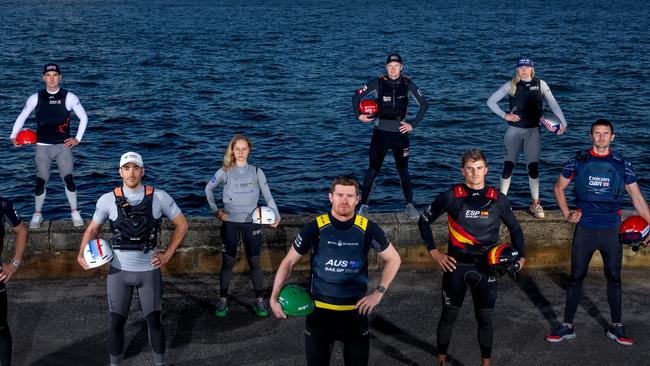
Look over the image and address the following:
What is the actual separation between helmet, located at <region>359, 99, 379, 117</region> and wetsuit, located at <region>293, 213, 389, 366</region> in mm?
4681

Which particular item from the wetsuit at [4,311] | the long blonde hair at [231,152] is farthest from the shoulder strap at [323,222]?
the wetsuit at [4,311]

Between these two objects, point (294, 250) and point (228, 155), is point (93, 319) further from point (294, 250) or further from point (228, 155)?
point (294, 250)

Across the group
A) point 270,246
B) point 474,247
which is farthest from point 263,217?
point 474,247

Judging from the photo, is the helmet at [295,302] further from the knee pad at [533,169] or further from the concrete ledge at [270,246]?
the knee pad at [533,169]

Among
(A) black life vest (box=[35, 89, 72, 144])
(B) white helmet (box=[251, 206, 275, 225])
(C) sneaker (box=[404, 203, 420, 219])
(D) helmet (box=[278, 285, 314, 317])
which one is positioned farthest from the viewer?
(C) sneaker (box=[404, 203, 420, 219])

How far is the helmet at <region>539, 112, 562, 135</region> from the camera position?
12297 mm

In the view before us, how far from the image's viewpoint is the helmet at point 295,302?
761 centimetres

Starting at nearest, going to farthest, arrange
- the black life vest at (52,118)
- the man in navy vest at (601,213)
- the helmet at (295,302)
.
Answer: the helmet at (295,302), the man in navy vest at (601,213), the black life vest at (52,118)

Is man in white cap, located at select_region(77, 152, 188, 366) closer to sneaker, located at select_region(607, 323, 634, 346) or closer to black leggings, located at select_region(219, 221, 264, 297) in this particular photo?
black leggings, located at select_region(219, 221, 264, 297)

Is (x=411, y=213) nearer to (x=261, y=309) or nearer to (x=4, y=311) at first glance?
(x=261, y=309)

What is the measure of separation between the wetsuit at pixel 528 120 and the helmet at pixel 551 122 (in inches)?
2.6

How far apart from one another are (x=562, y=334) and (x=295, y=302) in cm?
381

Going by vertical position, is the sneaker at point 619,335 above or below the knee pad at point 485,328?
below

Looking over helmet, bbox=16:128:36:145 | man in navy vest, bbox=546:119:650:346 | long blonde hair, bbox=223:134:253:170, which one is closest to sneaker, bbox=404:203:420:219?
man in navy vest, bbox=546:119:650:346
